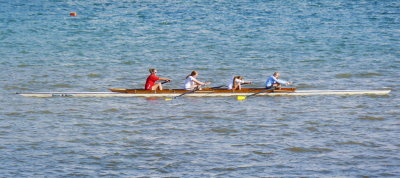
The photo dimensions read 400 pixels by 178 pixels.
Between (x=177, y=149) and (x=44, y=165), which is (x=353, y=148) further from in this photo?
(x=44, y=165)

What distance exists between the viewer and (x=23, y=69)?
3175 cm

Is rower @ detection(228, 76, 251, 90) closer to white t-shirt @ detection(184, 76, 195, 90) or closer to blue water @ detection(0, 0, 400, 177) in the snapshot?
blue water @ detection(0, 0, 400, 177)

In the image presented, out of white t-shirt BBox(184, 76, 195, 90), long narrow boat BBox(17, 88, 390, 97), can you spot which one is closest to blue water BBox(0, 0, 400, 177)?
long narrow boat BBox(17, 88, 390, 97)

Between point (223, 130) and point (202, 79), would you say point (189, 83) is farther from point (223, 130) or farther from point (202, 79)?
point (223, 130)

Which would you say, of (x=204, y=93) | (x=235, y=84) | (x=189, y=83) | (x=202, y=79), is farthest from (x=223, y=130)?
(x=202, y=79)

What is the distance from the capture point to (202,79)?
96.3 feet

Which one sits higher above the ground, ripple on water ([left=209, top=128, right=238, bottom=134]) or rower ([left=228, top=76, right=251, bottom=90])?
rower ([left=228, top=76, right=251, bottom=90])

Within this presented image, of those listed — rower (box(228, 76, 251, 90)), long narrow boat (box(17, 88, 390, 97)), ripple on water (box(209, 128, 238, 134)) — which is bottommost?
ripple on water (box(209, 128, 238, 134))

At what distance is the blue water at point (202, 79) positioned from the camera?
15.0 metres

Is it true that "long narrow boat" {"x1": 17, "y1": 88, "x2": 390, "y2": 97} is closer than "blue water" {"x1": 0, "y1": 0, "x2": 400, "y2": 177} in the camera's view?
No

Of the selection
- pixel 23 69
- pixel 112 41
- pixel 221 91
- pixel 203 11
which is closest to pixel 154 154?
pixel 221 91

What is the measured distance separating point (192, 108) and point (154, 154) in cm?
638

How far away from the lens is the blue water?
15031 millimetres

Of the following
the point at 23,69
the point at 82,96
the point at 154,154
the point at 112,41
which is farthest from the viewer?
the point at 112,41
